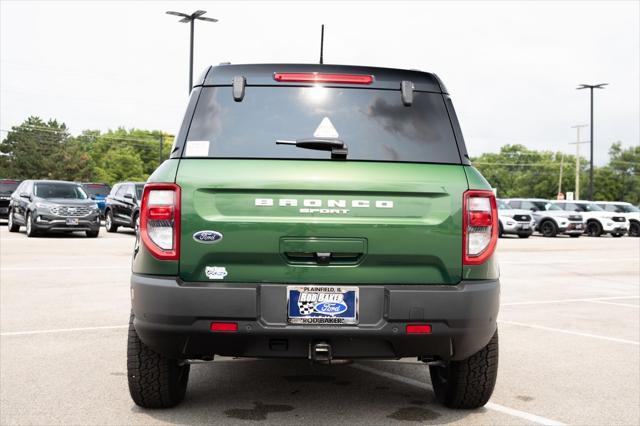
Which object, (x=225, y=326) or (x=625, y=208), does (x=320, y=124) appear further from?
(x=625, y=208)

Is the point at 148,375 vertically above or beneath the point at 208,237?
beneath

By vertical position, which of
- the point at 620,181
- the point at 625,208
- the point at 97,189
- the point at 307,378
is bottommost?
the point at 307,378

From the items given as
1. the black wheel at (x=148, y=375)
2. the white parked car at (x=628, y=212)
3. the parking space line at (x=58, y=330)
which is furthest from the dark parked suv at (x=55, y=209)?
the white parked car at (x=628, y=212)

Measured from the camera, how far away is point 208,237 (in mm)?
3922

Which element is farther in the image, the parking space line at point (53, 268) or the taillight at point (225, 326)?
the parking space line at point (53, 268)

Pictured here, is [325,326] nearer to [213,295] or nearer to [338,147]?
[213,295]

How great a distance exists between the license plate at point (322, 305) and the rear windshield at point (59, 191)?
20384 mm

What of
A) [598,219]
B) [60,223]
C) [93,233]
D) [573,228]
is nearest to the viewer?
[60,223]

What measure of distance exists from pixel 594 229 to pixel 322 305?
37.0 meters

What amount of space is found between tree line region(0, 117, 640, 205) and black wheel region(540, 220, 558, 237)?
59603mm

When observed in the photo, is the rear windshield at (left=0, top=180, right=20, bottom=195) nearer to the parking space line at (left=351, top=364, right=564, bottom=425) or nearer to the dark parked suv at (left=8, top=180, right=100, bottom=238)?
the dark parked suv at (left=8, top=180, right=100, bottom=238)

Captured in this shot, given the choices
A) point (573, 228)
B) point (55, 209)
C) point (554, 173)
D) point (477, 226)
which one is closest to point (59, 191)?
point (55, 209)

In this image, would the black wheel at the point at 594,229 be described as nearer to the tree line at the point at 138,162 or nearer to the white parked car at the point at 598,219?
the white parked car at the point at 598,219

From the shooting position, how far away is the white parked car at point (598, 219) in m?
37.2
